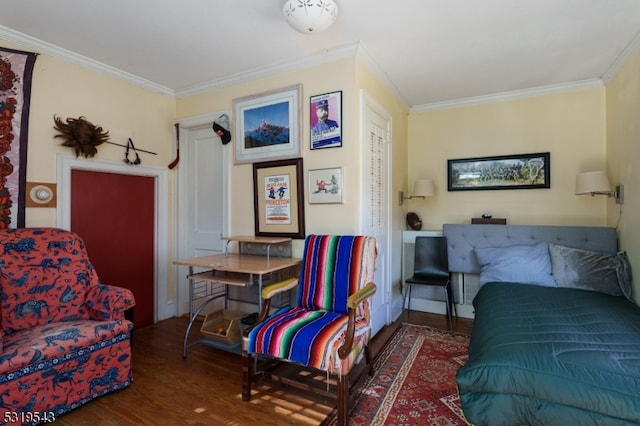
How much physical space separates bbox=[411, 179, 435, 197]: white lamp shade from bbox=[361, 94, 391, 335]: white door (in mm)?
575

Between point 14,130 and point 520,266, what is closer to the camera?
point 14,130

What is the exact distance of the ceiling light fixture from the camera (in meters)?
1.92

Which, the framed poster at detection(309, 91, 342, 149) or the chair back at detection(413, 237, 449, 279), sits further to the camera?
the chair back at detection(413, 237, 449, 279)

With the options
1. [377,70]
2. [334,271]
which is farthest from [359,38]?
[334,271]

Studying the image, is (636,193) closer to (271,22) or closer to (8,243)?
(271,22)

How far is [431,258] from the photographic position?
3.62 metres

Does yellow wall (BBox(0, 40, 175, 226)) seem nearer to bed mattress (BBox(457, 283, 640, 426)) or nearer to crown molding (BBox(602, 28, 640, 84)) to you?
bed mattress (BBox(457, 283, 640, 426))

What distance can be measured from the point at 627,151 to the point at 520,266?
4.33 feet

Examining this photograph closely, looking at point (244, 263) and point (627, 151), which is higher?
point (627, 151)

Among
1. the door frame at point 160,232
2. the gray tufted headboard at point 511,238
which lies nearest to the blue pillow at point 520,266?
the gray tufted headboard at point 511,238

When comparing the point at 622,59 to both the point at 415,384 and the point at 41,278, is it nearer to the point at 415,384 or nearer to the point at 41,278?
the point at 415,384

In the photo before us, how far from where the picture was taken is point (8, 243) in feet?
7.21

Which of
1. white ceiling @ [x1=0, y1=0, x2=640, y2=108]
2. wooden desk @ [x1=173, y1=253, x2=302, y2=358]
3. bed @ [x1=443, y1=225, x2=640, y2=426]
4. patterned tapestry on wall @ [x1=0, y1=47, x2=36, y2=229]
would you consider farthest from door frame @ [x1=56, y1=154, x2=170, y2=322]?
bed @ [x1=443, y1=225, x2=640, y2=426]

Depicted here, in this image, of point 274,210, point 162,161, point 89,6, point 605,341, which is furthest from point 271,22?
point 605,341
